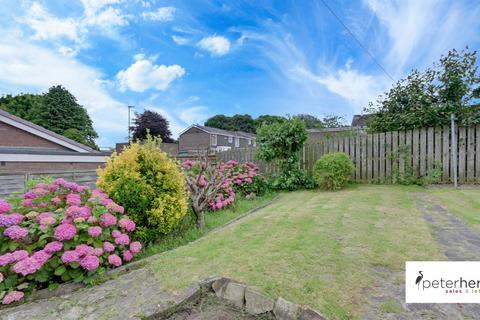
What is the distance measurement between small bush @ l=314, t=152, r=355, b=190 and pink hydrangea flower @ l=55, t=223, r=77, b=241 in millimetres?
6362

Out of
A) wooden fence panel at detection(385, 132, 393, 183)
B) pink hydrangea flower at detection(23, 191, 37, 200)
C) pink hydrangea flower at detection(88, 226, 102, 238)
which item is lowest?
pink hydrangea flower at detection(88, 226, 102, 238)

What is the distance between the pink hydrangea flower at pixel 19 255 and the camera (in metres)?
2.10

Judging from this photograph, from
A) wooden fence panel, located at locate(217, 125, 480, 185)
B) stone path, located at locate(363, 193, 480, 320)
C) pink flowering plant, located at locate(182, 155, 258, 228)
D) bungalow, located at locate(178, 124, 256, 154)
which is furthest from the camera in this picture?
bungalow, located at locate(178, 124, 256, 154)

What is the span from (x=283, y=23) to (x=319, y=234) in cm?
643

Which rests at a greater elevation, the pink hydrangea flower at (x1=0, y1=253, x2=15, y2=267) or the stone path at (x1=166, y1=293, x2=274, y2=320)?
the pink hydrangea flower at (x1=0, y1=253, x2=15, y2=267)

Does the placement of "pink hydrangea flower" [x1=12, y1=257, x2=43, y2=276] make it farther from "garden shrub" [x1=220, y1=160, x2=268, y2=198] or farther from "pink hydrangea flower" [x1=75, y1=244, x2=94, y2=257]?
"garden shrub" [x1=220, y1=160, x2=268, y2=198]

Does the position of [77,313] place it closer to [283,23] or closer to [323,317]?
[323,317]

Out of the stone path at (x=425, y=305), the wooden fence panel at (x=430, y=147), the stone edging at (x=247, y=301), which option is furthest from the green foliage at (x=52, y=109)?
the stone path at (x=425, y=305)

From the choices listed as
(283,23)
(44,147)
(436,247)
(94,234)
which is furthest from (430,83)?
(44,147)

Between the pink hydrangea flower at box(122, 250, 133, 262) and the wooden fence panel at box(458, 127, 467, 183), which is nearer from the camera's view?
the pink hydrangea flower at box(122, 250, 133, 262)

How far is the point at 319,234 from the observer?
329 cm

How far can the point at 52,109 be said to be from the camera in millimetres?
30703

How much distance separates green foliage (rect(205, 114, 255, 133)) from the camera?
5647cm

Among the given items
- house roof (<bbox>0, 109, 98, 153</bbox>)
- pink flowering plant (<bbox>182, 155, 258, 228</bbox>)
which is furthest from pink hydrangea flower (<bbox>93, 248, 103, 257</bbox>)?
house roof (<bbox>0, 109, 98, 153</bbox>)
